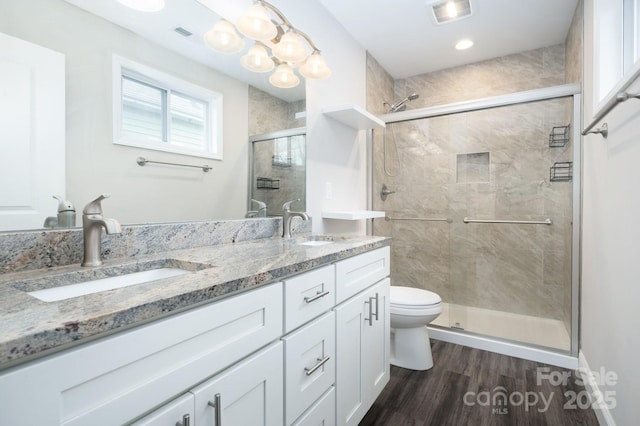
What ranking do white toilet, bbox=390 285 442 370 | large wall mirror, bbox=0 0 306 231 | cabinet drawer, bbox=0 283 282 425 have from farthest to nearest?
1. white toilet, bbox=390 285 442 370
2. large wall mirror, bbox=0 0 306 231
3. cabinet drawer, bbox=0 283 282 425

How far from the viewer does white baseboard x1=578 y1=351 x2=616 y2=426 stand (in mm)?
1441

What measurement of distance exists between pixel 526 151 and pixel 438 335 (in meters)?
1.67

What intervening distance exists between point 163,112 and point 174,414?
3.49 feet

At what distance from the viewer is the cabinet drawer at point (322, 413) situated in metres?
1.10

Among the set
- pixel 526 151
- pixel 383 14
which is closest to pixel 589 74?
pixel 526 151

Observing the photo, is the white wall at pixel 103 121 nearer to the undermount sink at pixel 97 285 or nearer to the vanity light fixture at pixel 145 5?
the vanity light fixture at pixel 145 5

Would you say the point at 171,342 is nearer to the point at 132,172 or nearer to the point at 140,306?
the point at 140,306

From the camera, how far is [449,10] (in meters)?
2.28

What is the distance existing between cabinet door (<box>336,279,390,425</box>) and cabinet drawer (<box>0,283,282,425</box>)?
1.86 ft

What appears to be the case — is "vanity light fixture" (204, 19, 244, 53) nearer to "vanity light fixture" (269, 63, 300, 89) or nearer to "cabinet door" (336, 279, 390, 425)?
"vanity light fixture" (269, 63, 300, 89)

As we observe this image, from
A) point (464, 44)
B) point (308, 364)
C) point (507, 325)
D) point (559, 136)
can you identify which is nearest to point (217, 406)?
point (308, 364)

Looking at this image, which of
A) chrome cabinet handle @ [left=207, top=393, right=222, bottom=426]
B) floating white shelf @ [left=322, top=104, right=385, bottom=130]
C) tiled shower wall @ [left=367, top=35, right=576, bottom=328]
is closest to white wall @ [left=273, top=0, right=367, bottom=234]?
floating white shelf @ [left=322, top=104, right=385, bottom=130]

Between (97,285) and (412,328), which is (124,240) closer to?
(97,285)

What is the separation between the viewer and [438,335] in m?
2.59
